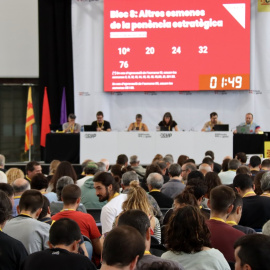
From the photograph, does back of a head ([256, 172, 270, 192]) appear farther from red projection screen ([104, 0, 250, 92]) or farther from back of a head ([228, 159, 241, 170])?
red projection screen ([104, 0, 250, 92])

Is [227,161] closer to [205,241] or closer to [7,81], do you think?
[205,241]

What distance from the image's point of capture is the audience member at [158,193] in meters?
5.33

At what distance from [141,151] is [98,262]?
25.1 ft

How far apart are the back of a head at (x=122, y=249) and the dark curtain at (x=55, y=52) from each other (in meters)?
12.3

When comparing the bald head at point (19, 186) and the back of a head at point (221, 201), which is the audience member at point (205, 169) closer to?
the bald head at point (19, 186)

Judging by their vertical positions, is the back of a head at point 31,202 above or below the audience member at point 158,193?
above

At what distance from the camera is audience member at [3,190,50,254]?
3482 mm

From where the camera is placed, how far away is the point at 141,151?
1177 centimetres

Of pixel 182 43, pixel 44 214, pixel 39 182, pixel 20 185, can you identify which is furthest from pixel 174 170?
pixel 182 43

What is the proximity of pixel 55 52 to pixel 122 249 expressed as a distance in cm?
1276

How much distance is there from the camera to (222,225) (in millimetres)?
3381

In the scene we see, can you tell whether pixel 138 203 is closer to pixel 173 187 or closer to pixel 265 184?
pixel 265 184

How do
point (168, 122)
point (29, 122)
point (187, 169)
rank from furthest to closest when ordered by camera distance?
A: point (29, 122), point (168, 122), point (187, 169)

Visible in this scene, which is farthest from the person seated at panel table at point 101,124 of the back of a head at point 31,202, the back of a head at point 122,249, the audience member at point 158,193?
the back of a head at point 122,249
